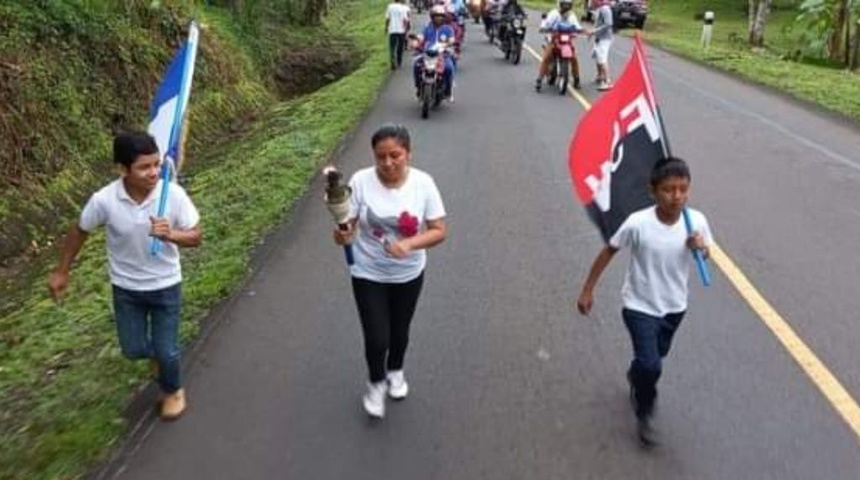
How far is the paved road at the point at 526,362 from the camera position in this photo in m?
4.43

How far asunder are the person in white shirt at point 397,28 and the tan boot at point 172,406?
16026 mm

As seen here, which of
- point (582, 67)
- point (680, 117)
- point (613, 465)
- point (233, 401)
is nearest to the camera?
point (613, 465)

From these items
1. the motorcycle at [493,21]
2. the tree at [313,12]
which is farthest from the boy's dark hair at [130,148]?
the tree at [313,12]

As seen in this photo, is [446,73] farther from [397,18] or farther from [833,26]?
[833,26]

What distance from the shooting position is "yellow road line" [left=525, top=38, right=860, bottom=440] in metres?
4.93

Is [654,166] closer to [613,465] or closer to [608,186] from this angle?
[608,186]

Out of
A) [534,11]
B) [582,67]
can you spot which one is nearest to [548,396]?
[582,67]

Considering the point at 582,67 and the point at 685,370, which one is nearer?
the point at 685,370

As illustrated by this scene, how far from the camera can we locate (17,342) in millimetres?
6465

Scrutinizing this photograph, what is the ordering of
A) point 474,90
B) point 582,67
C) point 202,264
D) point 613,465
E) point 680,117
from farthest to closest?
point 582,67 → point 474,90 → point 680,117 → point 202,264 → point 613,465

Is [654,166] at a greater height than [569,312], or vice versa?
[654,166]

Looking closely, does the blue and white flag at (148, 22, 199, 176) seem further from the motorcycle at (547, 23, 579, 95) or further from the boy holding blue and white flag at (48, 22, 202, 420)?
the motorcycle at (547, 23, 579, 95)

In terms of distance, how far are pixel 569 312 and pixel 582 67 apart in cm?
1450

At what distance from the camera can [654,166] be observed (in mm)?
4699
